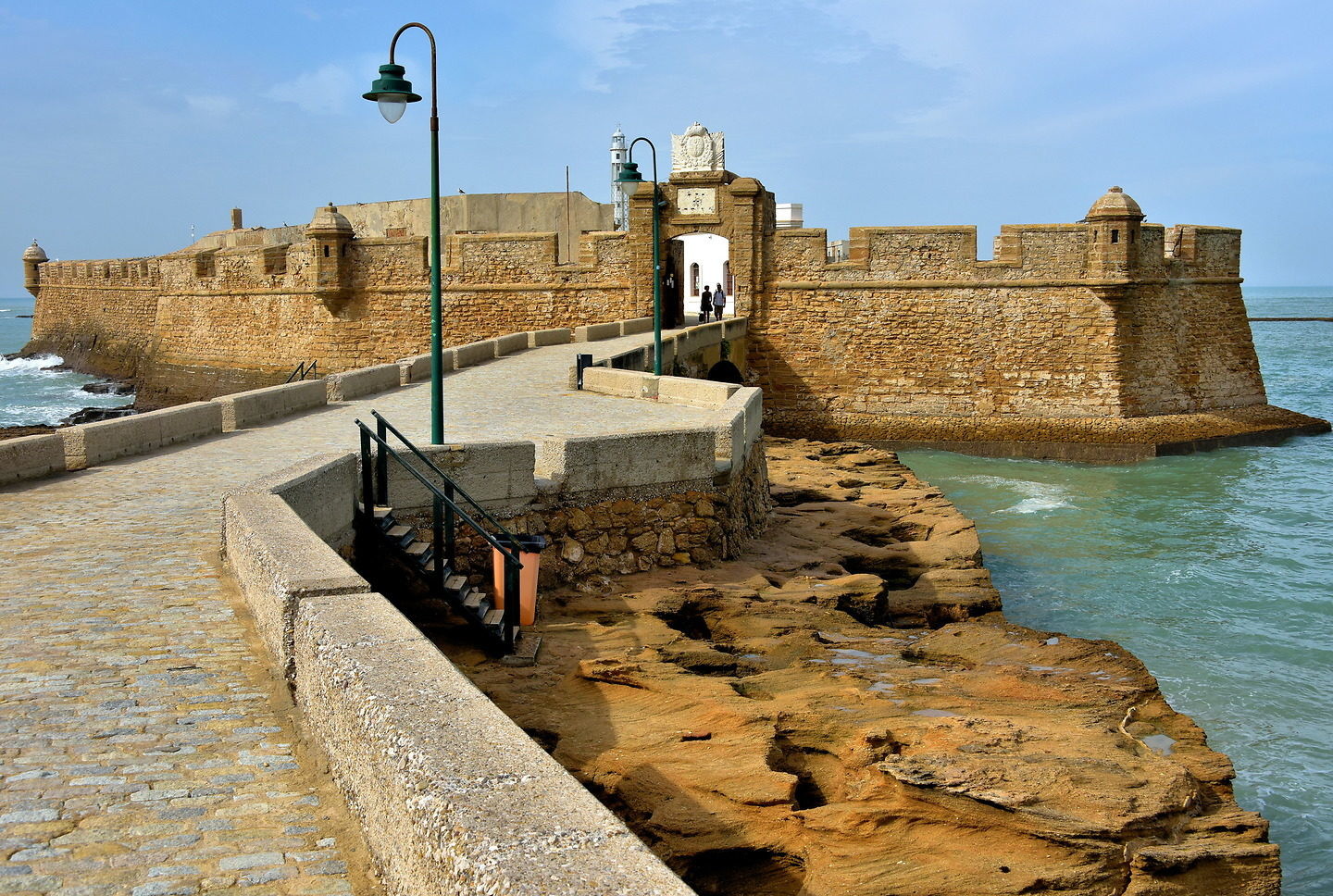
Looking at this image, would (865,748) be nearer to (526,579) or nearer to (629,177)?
(526,579)

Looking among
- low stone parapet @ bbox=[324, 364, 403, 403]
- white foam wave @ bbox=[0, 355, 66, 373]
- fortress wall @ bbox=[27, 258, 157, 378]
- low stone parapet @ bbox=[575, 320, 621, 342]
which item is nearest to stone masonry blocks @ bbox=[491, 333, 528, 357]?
low stone parapet @ bbox=[575, 320, 621, 342]

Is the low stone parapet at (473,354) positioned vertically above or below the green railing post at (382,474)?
above

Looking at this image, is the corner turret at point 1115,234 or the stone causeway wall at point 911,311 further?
the stone causeway wall at point 911,311

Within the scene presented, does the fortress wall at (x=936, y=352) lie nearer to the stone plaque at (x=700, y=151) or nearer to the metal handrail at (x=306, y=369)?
the stone plaque at (x=700, y=151)

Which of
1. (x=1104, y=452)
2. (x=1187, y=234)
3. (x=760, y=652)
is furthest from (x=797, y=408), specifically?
(x=760, y=652)

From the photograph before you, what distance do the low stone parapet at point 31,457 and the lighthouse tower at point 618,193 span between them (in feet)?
50.6

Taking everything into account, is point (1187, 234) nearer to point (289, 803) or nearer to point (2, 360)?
point (289, 803)

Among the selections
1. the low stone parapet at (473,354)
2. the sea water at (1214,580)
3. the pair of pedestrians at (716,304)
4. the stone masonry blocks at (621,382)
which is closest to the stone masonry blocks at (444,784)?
the sea water at (1214,580)

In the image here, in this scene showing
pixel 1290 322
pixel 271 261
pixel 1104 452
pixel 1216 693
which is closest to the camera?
pixel 1216 693

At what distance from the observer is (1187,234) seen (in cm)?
2591

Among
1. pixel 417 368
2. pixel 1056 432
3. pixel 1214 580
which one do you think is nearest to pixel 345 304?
pixel 417 368

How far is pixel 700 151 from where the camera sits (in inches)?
1062

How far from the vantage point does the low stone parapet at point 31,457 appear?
28.6 ft

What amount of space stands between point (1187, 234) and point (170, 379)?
1107 inches
